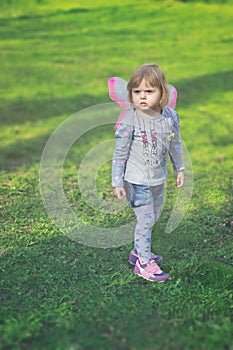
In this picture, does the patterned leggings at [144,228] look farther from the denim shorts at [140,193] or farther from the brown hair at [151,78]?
the brown hair at [151,78]

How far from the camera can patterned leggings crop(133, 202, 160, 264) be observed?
3652 mm

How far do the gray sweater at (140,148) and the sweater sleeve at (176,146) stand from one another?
7 centimetres

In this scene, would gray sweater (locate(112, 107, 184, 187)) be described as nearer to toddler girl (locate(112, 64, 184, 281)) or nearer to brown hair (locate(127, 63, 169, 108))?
toddler girl (locate(112, 64, 184, 281))

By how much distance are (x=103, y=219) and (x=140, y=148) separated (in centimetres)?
137

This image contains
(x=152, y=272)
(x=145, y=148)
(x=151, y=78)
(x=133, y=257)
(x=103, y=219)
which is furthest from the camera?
(x=103, y=219)

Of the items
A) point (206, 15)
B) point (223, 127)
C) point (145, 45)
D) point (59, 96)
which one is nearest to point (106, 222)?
point (223, 127)

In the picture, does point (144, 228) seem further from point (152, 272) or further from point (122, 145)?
point (122, 145)

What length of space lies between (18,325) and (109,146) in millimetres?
4399

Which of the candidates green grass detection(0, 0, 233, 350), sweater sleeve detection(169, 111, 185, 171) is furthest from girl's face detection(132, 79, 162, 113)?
green grass detection(0, 0, 233, 350)

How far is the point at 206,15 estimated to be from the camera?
47.0ft

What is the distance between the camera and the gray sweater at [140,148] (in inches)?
140

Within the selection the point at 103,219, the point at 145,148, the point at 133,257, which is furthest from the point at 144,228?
the point at 103,219

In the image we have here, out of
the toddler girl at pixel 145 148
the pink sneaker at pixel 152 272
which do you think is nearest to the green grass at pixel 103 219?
the pink sneaker at pixel 152 272

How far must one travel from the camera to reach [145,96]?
3510 millimetres
